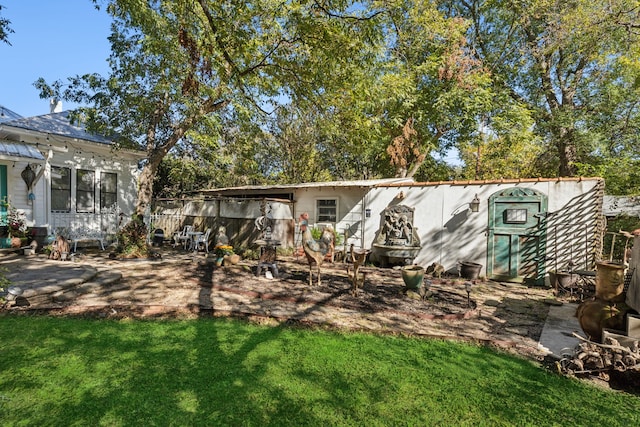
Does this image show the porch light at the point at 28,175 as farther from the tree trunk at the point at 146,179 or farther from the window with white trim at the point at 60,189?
the tree trunk at the point at 146,179

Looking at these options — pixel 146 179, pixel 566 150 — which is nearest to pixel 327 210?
pixel 146 179

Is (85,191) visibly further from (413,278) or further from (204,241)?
(413,278)

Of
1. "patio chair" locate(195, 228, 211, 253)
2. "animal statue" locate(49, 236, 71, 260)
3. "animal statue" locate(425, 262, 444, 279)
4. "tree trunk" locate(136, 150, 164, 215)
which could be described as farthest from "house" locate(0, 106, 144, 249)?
"animal statue" locate(425, 262, 444, 279)

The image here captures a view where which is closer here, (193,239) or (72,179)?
(72,179)

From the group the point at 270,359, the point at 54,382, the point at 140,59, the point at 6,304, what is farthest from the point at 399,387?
the point at 140,59

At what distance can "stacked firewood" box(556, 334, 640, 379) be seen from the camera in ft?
10.4

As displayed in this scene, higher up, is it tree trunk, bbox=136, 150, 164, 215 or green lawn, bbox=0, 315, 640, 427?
tree trunk, bbox=136, 150, 164, 215

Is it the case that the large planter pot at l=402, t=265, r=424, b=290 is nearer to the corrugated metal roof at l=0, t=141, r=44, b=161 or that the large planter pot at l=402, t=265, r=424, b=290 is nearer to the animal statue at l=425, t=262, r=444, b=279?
the animal statue at l=425, t=262, r=444, b=279

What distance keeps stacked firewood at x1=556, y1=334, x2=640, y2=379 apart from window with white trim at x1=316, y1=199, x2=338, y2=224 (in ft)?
28.5

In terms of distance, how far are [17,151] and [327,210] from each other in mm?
9062

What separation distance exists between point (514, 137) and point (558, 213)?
7.20m

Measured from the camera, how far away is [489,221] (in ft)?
29.1

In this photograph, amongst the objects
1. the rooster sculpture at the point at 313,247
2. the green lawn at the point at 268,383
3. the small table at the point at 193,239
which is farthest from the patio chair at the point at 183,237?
the green lawn at the point at 268,383

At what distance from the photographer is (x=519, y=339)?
173 inches
